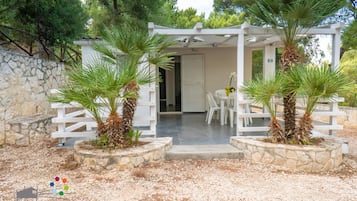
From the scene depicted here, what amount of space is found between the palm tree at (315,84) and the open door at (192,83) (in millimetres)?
5421

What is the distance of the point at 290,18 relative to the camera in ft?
16.4

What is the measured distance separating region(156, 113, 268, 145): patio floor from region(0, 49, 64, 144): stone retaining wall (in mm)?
3346

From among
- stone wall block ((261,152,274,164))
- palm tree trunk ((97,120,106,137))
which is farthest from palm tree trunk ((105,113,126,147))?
stone wall block ((261,152,274,164))

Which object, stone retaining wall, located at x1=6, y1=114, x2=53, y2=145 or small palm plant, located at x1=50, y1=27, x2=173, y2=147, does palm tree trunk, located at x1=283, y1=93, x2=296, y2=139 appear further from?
stone retaining wall, located at x1=6, y1=114, x2=53, y2=145

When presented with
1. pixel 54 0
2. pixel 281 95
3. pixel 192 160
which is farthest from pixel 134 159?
pixel 54 0

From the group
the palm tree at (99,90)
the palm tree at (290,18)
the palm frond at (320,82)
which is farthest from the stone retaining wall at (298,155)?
the palm tree at (99,90)

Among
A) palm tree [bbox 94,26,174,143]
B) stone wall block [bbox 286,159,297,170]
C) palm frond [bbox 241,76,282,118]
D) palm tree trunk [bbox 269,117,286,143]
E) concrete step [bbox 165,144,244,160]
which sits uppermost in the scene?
palm tree [bbox 94,26,174,143]

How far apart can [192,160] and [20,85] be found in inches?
190

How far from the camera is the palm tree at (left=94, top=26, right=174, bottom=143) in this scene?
491 centimetres

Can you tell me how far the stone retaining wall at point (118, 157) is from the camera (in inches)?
185

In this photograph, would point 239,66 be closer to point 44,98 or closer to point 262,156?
point 262,156

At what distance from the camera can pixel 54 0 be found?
27.1ft

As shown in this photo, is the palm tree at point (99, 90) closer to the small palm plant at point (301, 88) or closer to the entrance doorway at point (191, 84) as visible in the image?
the small palm plant at point (301, 88)

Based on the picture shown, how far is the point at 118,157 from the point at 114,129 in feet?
1.66
